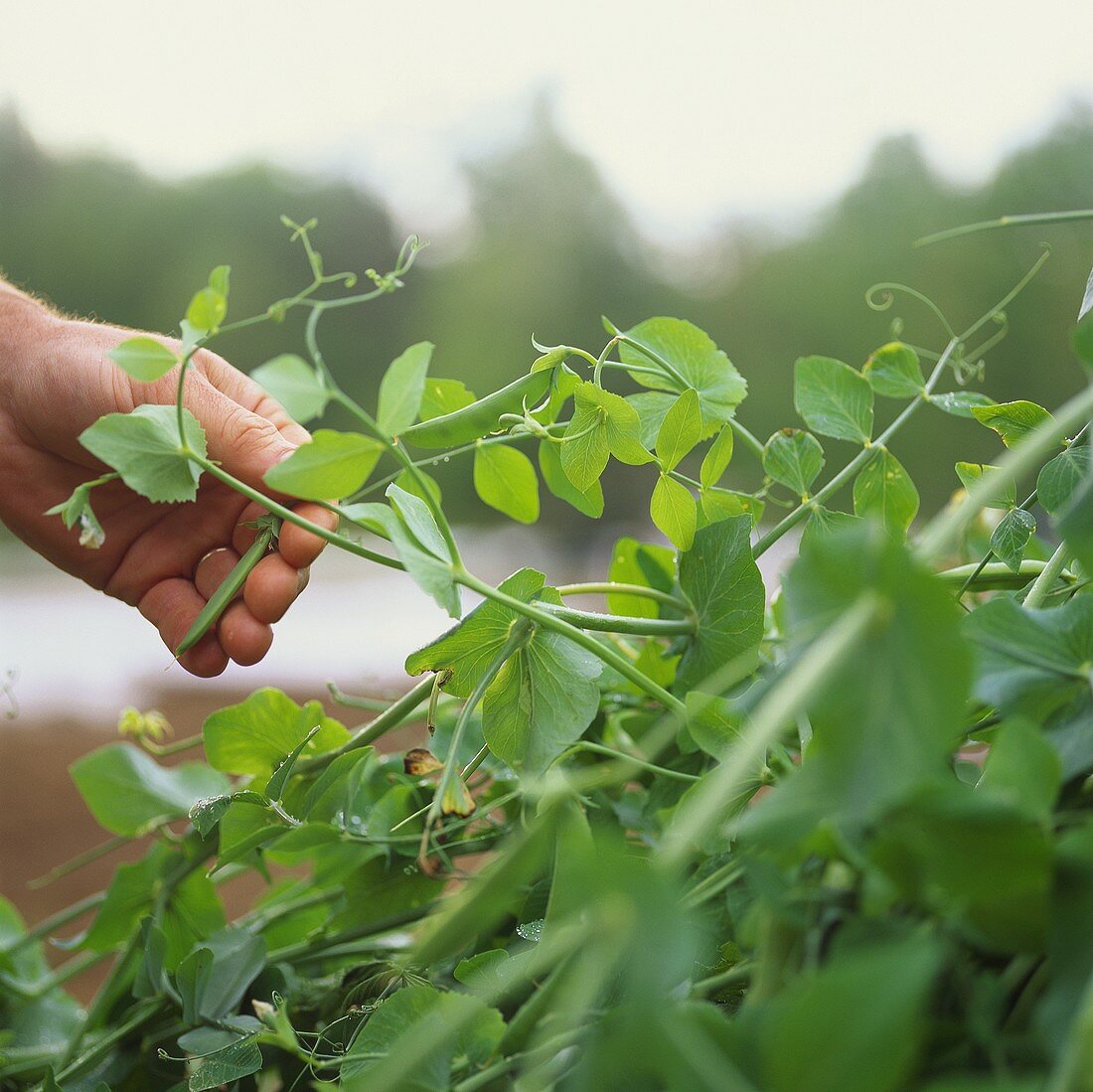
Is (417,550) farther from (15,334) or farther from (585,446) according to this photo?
(15,334)

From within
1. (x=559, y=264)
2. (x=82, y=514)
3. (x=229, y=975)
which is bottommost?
(x=559, y=264)

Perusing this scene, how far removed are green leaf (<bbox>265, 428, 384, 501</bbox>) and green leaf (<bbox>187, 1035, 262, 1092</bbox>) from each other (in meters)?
0.10

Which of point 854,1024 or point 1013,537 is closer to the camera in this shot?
point 854,1024

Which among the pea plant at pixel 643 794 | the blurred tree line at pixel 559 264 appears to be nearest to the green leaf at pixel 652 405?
the pea plant at pixel 643 794

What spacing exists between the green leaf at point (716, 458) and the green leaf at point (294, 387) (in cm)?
10

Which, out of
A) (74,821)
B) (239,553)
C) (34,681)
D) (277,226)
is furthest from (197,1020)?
(277,226)

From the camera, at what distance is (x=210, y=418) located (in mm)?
232

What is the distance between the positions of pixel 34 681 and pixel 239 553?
133 centimetres

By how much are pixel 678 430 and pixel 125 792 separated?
0.59 feet

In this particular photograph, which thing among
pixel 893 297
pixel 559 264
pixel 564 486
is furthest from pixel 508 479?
pixel 559 264

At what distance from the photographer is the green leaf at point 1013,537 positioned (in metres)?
0.19

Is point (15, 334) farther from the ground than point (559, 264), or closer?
farther from the ground

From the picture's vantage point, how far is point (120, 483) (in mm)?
309

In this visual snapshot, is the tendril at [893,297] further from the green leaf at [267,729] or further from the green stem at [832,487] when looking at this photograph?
the green leaf at [267,729]
